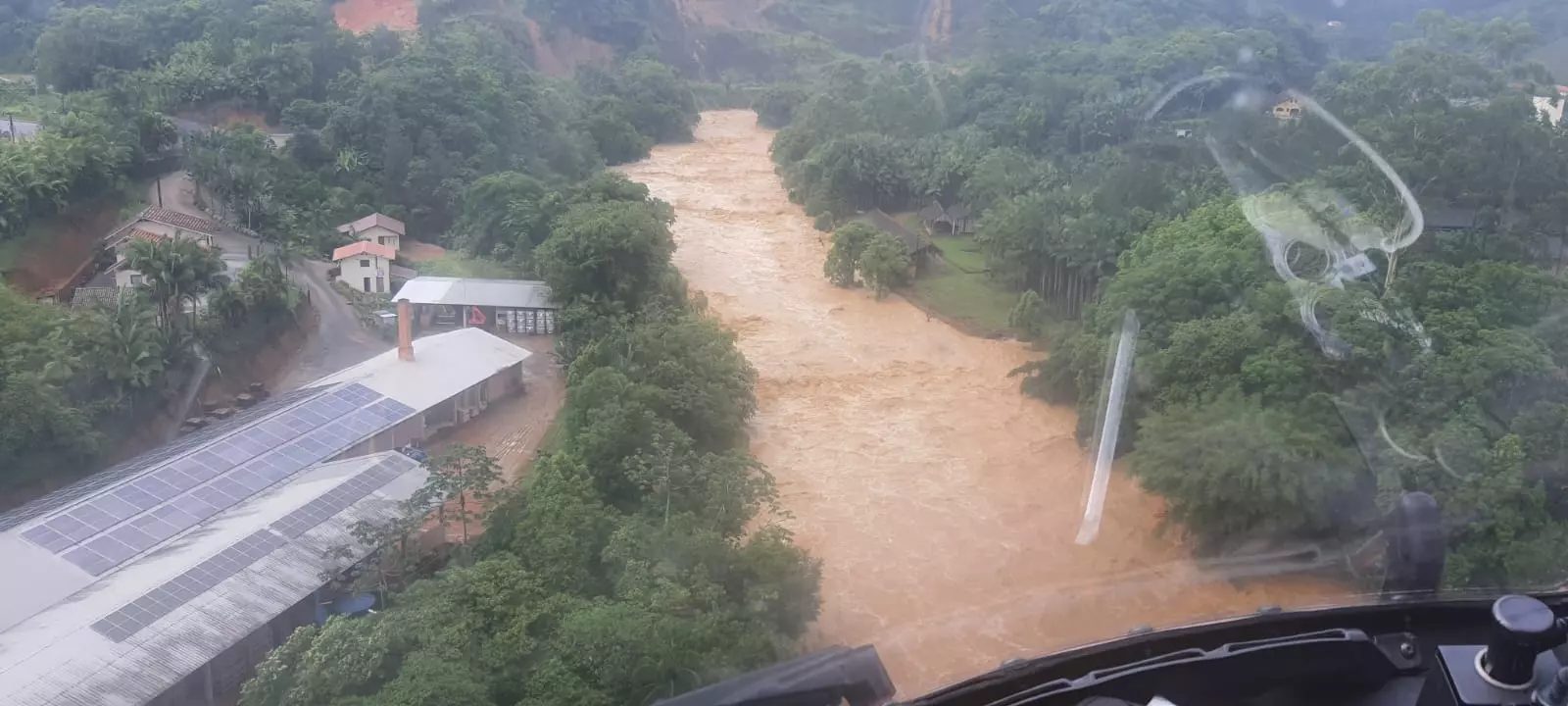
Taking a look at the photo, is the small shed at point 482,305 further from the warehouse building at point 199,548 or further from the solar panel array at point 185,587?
the solar panel array at point 185,587

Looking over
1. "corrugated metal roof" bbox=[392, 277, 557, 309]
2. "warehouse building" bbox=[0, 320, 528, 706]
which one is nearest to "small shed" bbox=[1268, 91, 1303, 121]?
"corrugated metal roof" bbox=[392, 277, 557, 309]

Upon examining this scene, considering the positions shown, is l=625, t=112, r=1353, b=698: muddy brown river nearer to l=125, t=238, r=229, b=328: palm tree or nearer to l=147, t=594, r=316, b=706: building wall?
l=147, t=594, r=316, b=706: building wall

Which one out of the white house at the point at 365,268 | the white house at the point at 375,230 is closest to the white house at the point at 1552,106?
the white house at the point at 365,268

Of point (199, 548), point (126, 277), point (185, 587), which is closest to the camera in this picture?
point (185, 587)

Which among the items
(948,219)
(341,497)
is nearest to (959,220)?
(948,219)

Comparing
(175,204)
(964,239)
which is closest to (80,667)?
(175,204)

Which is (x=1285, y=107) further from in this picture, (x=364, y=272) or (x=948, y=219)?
(x=364, y=272)

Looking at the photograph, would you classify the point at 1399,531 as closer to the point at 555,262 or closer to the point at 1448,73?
the point at 555,262
